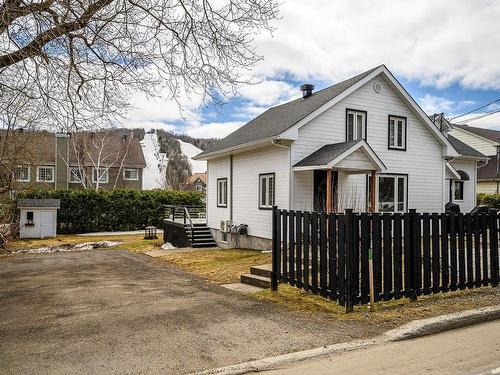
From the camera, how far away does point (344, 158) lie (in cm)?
1364

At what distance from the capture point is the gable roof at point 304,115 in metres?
14.4

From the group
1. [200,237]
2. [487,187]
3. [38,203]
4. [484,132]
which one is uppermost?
[484,132]

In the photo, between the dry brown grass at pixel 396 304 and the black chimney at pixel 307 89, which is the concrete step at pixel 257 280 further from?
the black chimney at pixel 307 89

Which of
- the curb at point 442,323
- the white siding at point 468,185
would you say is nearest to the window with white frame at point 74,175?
the white siding at point 468,185

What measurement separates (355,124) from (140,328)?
12.4 m

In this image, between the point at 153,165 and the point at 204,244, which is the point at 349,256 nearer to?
the point at 204,244

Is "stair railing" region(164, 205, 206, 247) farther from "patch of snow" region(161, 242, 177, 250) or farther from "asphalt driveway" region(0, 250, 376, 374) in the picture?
"asphalt driveway" region(0, 250, 376, 374)

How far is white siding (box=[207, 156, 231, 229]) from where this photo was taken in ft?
61.4

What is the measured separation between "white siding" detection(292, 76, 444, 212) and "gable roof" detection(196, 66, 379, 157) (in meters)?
0.45

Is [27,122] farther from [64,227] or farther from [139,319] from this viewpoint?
[64,227]

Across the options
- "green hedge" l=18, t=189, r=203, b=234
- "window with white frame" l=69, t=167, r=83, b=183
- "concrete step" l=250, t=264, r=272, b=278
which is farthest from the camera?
"window with white frame" l=69, t=167, r=83, b=183

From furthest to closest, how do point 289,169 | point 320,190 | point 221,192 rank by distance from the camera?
point 221,192 → point 320,190 → point 289,169

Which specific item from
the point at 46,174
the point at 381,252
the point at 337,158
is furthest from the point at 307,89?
the point at 46,174

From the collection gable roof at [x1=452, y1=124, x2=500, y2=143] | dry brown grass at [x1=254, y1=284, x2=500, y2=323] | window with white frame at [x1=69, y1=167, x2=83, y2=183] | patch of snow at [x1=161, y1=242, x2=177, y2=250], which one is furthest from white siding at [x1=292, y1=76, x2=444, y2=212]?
window with white frame at [x1=69, y1=167, x2=83, y2=183]
